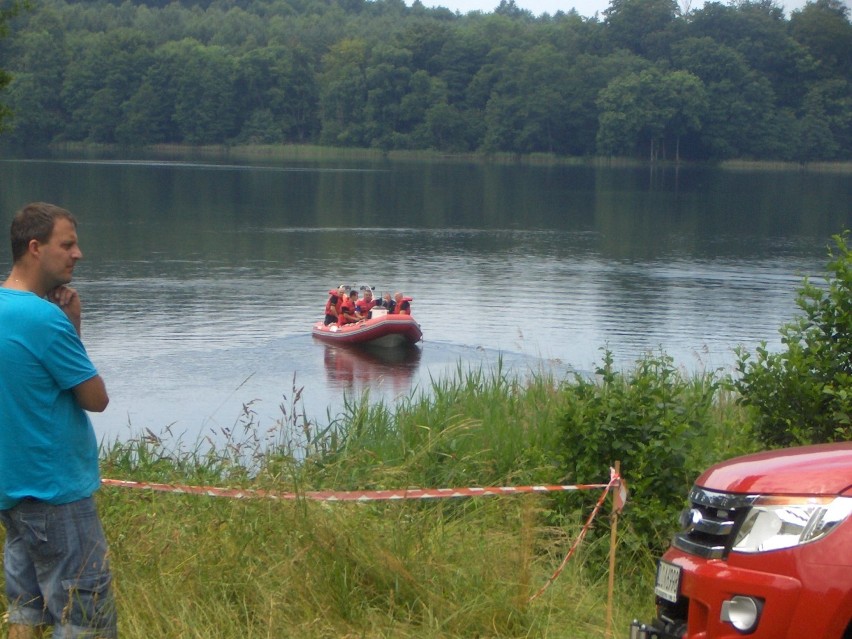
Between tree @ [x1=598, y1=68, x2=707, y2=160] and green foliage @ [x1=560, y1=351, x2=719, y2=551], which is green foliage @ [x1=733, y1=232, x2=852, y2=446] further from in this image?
tree @ [x1=598, y1=68, x2=707, y2=160]

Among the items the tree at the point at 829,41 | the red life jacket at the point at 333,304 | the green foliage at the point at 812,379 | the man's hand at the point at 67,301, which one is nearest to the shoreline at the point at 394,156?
the tree at the point at 829,41

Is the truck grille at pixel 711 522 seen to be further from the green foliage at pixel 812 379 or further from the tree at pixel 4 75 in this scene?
the tree at pixel 4 75

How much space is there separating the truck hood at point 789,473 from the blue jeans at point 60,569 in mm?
2194

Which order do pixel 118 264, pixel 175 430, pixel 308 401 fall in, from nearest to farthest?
1. pixel 175 430
2. pixel 308 401
3. pixel 118 264

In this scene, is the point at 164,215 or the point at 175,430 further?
the point at 164,215

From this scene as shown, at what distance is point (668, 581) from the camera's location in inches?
168

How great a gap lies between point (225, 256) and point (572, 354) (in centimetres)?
2050

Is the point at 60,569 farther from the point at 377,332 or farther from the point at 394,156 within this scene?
the point at 394,156

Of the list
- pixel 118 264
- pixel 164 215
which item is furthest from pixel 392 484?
pixel 164 215

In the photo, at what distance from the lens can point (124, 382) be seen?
21.9m

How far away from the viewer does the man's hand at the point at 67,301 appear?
4762 mm

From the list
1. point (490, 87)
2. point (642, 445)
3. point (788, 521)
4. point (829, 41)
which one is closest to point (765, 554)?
point (788, 521)

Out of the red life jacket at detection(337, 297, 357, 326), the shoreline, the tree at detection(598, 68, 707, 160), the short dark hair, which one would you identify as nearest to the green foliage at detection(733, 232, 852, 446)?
the short dark hair

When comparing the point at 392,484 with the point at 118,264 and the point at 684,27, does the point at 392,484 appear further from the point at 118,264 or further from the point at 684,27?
the point at 684,27
